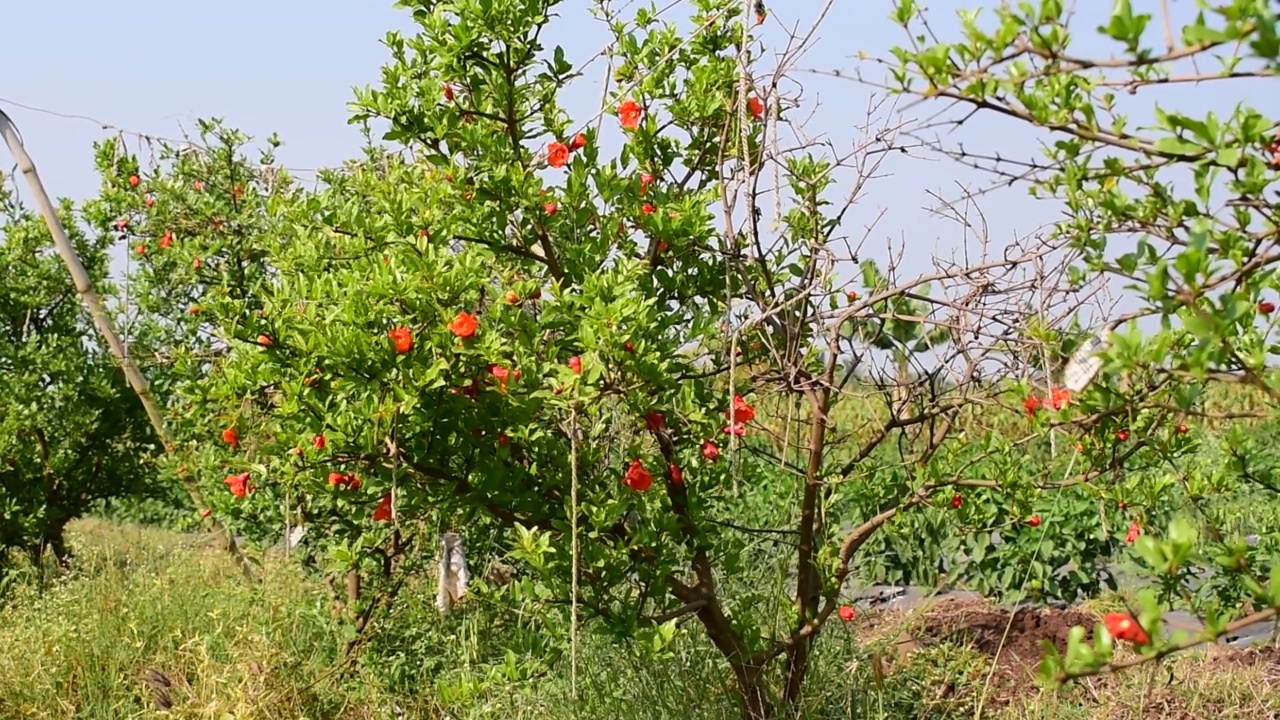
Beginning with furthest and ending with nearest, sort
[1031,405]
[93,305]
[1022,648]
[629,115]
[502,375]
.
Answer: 1. [93,305]
2. [1022,648]
3. [629,115]
4. [502,375]
5. [1031,405]

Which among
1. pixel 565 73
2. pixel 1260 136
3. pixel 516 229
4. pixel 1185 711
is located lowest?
pixel 1185 711

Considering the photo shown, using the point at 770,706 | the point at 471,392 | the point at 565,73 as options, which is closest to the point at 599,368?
the point at 471,392

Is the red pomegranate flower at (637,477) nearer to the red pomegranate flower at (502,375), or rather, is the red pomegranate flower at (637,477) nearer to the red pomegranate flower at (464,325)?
the red pomegranate flower at (502,375)

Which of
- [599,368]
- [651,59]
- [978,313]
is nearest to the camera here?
[599,368]

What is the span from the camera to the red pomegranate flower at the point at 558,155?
3.12 meters

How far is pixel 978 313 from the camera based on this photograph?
9.63 feet

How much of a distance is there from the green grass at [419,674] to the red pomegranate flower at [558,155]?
1.19 metres

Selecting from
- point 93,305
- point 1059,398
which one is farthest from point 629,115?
point 93,305

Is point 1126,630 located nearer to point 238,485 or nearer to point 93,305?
point 238,485

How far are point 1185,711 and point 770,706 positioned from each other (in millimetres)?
1271

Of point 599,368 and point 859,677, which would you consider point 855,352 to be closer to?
point 599,368

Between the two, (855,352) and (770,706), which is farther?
(770,706)

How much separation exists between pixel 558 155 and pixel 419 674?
1.76 meters

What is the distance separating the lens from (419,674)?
13.0 ft
